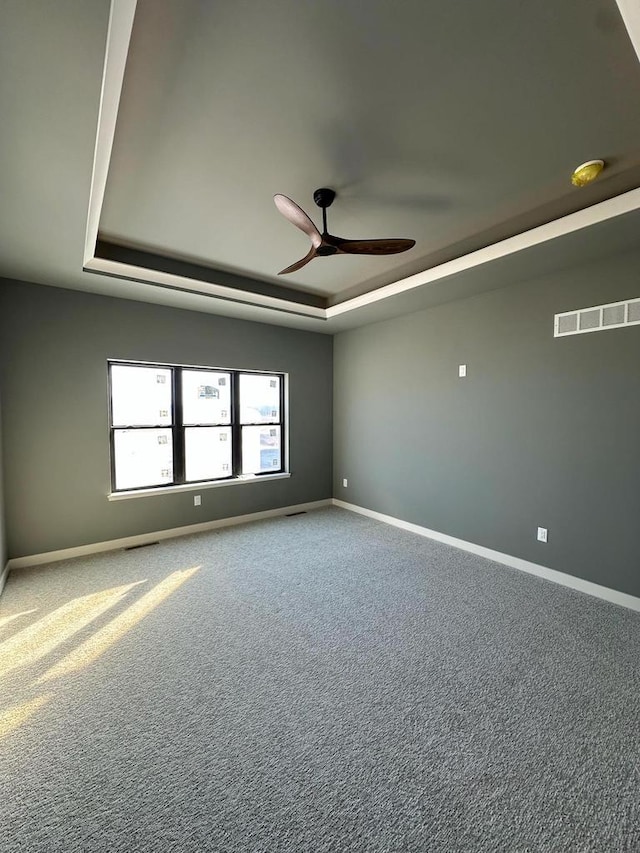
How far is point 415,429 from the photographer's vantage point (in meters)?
4.41

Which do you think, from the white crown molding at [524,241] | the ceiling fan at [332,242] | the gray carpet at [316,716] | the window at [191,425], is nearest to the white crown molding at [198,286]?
the white crown molding at [524,241]

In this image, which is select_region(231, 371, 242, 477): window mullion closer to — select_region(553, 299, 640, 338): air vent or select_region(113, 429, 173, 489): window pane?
select_region(113, 429, 173, 489): window pane

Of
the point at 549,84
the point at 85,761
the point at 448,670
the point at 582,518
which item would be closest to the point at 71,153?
the point at 549,84

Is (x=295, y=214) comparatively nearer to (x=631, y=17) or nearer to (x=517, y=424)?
(x=631, y=17)

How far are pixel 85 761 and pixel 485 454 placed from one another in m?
3.61

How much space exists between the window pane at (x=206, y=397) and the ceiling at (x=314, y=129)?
137 centimetres

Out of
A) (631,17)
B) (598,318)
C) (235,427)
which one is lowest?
(235,427)

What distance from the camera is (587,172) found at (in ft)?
6.95

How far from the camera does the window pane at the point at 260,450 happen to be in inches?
194

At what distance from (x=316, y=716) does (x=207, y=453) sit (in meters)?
3.32

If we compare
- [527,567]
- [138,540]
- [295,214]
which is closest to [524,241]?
[295,214]

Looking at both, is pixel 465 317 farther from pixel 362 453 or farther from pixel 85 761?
pixel 85 761

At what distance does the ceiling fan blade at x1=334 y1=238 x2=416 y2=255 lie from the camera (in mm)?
2369

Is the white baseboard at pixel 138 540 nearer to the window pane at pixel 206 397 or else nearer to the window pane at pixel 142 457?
the window pane at pixel 142 457
